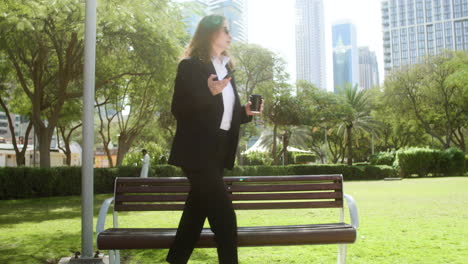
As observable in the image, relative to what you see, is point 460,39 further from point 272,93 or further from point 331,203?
point 331,203

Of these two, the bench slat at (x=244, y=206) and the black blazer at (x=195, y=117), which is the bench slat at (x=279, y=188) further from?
the black blazer at (x=195, y=117)

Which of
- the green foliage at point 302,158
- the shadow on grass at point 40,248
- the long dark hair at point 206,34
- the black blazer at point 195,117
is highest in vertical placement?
the long dark hair at point 206,34

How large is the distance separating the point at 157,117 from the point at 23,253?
92.3ft

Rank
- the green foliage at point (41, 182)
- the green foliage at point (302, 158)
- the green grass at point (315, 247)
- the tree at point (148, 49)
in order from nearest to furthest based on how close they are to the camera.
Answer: the green grass at point (315, 247), the tree at point (148, 49), the green foliage at point (41, 182), the green foliage at point (302, 158)

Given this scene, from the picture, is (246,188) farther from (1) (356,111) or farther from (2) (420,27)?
(2) (420,27)

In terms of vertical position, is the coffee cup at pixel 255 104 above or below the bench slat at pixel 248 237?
above

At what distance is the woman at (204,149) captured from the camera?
245cm

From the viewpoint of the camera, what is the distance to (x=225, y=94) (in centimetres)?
267

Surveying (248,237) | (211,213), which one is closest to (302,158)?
Answer: (248,237)

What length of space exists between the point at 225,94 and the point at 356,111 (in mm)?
47359

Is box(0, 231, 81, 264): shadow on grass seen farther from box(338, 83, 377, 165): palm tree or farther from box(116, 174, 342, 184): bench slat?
box(338, 83, 377, 165): palm tree

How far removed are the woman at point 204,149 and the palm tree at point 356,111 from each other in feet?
143

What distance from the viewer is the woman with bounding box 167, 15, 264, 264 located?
245 centimetres

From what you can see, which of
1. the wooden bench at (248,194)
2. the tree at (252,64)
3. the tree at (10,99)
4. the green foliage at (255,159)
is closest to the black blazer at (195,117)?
the wooden bench at (248,194)
